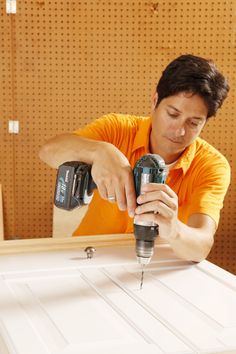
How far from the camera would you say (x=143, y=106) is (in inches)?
133

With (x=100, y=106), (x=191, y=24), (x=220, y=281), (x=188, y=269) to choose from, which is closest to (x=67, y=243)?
(x=188, y=269)

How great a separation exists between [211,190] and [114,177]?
60 cm

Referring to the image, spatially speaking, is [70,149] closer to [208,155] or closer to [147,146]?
[147,146]

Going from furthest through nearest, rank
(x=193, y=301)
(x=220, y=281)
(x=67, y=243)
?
(x=67, y=243), (x=220, y=281), (x=193, y=301)

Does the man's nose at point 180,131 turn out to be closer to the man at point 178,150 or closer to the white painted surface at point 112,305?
the man at point 178,150

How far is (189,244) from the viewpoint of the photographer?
5.39ft

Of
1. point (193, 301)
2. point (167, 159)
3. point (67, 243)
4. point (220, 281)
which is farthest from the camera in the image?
point (167, 159)

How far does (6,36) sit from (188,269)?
2172 millimetres

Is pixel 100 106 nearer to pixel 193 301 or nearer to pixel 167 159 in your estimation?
pixel 167 159

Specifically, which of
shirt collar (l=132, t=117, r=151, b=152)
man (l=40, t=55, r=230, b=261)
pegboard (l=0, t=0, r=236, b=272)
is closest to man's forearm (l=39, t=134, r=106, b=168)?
man (l=40, t=55, r=230, b=261)

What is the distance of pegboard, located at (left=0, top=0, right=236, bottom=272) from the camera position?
3.26 m

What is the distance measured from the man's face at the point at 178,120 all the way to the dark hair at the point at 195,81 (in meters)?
0.02

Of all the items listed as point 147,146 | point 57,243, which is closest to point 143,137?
point 147,146

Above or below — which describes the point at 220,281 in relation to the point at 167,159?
below
